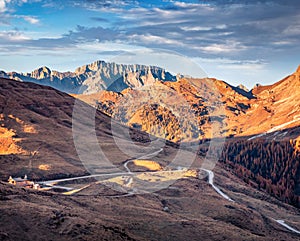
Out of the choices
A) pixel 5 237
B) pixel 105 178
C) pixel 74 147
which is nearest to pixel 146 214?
pixel 5 237

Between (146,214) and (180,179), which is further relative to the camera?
(180,179)

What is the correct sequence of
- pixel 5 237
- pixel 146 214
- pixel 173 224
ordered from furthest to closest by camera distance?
pixel 146 214
pixel 173 224
pixel 5 237

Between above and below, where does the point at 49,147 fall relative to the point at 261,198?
above

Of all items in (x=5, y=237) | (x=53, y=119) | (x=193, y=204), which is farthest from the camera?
(x=53, y=119)

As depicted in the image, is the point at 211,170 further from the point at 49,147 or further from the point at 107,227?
the point at 107,227

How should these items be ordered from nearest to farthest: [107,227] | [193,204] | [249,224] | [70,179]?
[107,227] < [249,224] < [193,204] < [70,179]

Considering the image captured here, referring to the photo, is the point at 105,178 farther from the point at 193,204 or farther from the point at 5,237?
the point at 5,237

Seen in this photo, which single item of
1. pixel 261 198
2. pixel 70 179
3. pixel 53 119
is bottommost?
pixel 261 198

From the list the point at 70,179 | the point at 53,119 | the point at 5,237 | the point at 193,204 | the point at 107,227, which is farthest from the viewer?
the point at 53,119

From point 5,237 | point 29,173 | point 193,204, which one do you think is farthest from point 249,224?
point 29,173
